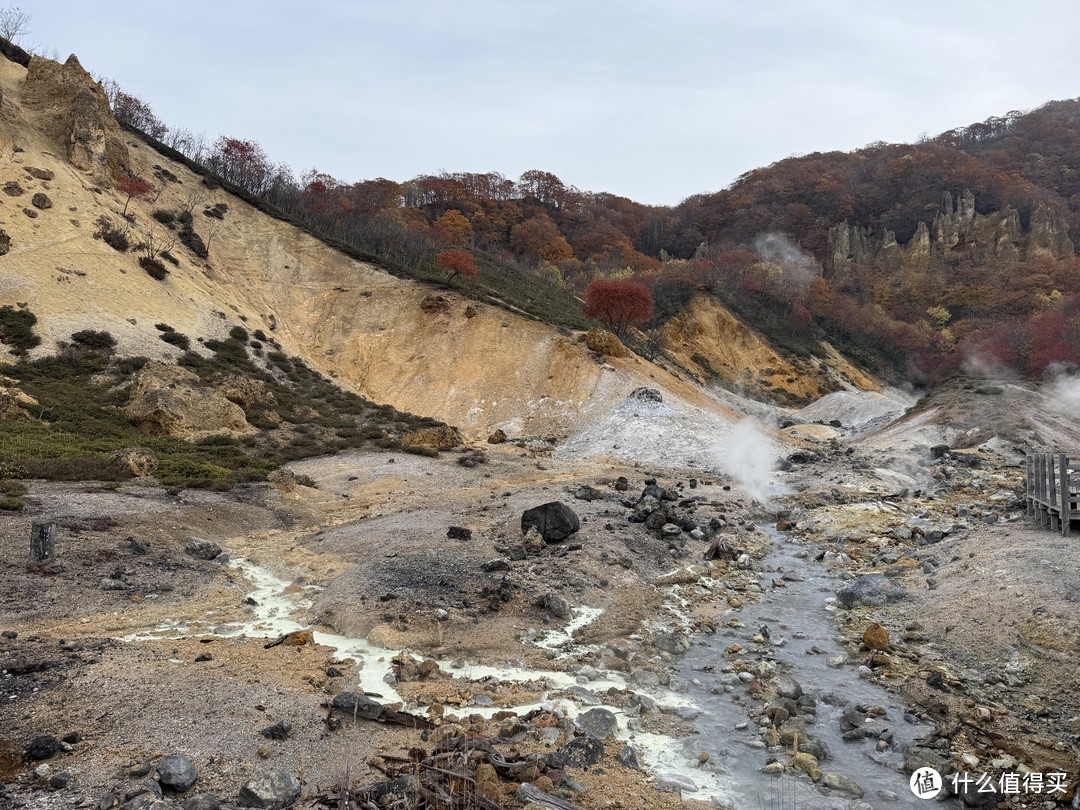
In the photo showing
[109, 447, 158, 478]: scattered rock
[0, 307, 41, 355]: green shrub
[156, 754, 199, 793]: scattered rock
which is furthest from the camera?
[0, 307, 41, 355]: green shrub

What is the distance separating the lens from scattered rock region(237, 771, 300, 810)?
17.8 ft

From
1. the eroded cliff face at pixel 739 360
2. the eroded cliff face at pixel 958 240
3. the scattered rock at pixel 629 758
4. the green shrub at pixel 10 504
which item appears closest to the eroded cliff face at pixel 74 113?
the green shrub at pixel 10 504

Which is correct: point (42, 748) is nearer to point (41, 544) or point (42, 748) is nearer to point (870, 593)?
point (41, 544)

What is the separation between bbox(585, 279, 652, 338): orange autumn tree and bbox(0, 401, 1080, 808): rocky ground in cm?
3144

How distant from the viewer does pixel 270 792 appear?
18.1 feet

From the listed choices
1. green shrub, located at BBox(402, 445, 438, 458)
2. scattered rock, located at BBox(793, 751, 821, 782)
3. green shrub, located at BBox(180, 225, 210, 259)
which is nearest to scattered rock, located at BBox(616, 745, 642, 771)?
scattered rock, located at BBox(793, 751, 821, 782)

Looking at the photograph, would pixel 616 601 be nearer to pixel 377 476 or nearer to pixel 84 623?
pixel 84 623

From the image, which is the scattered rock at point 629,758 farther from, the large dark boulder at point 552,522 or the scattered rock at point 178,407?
the scattered rock at point 178,407

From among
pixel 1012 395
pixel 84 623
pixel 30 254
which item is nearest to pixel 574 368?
pixel 1012 395

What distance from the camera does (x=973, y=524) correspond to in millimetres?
16469

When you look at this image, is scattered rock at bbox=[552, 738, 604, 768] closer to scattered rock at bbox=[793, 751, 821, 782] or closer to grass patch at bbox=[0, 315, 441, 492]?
scattered rock at bbox=[793, 751, 821, 782]

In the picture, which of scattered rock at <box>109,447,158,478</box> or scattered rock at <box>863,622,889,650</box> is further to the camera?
scattered rock at <box>109,447,158,478</box>

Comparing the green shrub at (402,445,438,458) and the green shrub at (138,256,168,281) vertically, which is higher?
the green shrub at (138,256,168,281)

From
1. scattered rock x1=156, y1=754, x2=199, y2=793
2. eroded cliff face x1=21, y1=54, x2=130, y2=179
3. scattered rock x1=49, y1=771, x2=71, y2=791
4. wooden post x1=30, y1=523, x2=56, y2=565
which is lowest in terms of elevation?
scattered rock x1=156, y1=754, x2=199, y2=793
